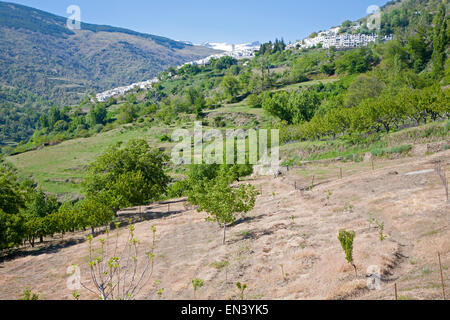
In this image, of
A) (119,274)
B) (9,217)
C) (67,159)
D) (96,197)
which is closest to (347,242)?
(119,274)

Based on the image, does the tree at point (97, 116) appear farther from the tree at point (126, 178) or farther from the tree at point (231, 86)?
the tree at point (126, 178)

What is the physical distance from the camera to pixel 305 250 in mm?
15781

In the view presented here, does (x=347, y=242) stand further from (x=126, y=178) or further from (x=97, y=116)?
(x=97, y=116)

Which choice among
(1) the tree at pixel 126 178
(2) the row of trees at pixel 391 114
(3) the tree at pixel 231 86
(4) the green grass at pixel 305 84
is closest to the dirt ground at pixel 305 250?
(1) the tree at pixel 126 178

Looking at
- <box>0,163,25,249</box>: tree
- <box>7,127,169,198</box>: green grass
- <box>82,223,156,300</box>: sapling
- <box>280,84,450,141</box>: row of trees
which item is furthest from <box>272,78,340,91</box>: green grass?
<box>82,223,156,300</box>: sapling

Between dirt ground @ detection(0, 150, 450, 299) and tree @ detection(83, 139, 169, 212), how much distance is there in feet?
18.0

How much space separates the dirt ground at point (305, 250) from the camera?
1211cm

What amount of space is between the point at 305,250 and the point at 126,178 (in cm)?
2540

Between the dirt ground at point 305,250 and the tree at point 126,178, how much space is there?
550cm

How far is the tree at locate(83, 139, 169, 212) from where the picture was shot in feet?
113

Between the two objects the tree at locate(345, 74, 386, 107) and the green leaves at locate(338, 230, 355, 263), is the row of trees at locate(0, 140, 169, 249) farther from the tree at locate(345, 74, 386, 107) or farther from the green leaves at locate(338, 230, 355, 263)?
the tree at locate(345, 74, 386, 107)
